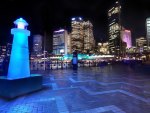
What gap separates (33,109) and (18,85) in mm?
1707

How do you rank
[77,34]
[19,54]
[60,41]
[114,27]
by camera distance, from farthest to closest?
[77,34] < [114,27] < [60,41] < [19,54]

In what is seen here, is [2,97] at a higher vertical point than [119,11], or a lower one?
lower

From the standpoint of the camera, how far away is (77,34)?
149m

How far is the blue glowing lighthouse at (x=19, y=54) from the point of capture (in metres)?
6.64

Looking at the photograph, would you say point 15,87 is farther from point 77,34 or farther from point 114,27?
point 114,27

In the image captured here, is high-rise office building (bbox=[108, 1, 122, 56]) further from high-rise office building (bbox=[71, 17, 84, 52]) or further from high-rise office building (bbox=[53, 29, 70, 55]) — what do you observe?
high-rise office building (bbox=[53, 29, 70, 55])

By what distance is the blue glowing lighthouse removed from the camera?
664 cm

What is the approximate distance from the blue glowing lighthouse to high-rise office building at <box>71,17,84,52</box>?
126852mm

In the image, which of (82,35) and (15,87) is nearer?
(15,87)

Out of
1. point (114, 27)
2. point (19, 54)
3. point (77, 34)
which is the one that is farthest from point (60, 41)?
point (19, 54)

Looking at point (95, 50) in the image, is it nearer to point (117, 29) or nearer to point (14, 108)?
point (117, 29)

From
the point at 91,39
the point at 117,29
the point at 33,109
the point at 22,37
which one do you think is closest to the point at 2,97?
the point at 33,109

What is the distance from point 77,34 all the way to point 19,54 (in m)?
144

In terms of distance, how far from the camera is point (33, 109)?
184 inches
